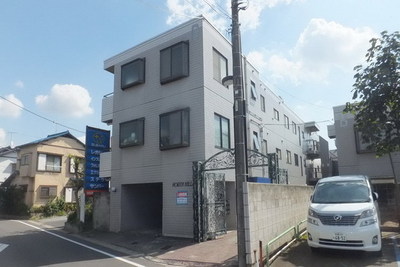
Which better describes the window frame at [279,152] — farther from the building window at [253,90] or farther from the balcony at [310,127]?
the balcony at [310,127]

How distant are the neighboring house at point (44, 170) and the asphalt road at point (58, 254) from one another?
53.4 feet

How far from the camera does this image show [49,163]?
32.5 m

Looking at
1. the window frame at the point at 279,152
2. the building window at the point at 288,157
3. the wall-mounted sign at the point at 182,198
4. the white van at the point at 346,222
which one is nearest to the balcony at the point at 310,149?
the building window at the point at 288,157

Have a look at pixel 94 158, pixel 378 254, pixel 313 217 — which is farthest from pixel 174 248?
pixel 94 158

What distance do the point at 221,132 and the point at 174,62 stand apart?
157 inches

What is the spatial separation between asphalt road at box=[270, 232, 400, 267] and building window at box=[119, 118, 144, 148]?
9.10m

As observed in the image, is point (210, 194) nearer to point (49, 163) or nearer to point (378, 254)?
point (378, 254)

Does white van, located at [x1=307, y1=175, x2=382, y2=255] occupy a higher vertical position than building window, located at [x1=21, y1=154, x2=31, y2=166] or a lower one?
lower

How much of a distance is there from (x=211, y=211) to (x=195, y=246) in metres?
1.85

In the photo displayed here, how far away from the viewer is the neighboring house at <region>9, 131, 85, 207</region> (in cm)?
3083

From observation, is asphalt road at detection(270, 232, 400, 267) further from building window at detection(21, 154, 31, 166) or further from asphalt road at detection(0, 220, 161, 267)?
building window at detection(21, 154, 31, 166)

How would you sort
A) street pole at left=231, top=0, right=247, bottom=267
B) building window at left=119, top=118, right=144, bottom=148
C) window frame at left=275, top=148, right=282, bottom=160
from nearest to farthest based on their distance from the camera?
street pole at left=231, top=0, right=247, bottom=267 → building window at left=119, top=118, right=144, bottom=148 → window frame at left=275, top=148, right=282, bottom=160

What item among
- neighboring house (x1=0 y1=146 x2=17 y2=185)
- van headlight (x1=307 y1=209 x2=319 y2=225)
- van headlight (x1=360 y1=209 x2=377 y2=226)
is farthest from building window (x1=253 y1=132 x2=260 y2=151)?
neighboring house (x1=0 y1=146 x2=17 y2=185)

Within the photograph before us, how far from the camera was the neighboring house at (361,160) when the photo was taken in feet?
66.8
